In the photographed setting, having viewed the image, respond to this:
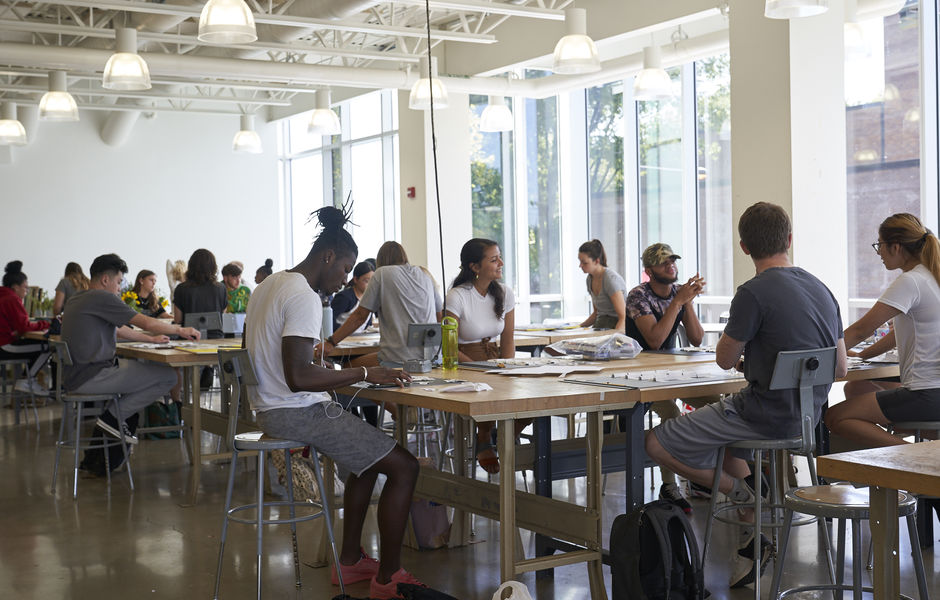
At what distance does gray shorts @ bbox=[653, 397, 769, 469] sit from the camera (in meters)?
3.42

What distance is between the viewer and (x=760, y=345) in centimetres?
338

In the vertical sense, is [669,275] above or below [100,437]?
above

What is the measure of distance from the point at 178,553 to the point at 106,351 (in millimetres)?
1928

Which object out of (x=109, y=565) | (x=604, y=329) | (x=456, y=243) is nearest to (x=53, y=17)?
(x=456, y=243)

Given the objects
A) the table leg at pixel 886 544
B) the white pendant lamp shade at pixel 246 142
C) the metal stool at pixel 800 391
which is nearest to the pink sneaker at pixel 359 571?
the metal stool at pixel 800 391

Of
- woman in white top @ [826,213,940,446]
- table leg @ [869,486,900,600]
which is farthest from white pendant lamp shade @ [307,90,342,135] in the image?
table leg @ [869,486,900,600]

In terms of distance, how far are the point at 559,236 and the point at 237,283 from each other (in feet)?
14.3

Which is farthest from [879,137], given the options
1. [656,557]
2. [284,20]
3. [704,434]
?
[656,557]

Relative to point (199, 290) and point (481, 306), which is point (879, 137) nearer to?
point (481, 306)

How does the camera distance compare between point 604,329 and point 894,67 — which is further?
point 894,67

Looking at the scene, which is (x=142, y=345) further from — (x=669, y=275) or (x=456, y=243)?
(x=456, y=243)

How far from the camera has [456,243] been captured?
10.8 meters

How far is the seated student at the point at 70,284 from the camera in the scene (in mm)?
9180

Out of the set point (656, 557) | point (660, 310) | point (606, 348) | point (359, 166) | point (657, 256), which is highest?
point (359, 166)
